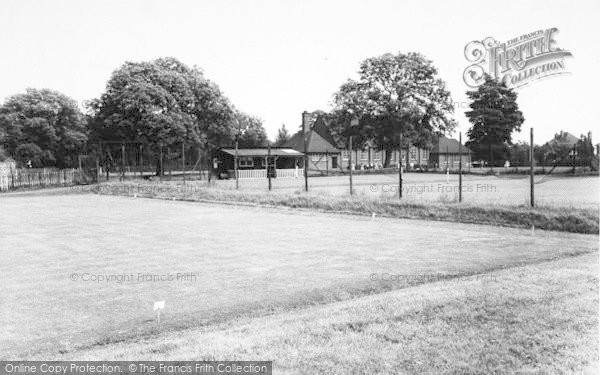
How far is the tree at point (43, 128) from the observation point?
218ft

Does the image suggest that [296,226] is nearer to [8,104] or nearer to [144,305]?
[144,305]

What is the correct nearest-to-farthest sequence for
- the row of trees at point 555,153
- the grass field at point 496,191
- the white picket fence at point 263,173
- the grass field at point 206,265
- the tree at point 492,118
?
1. the grass field at point 206,265
2. the grass field at point 496,191
3. the row of trees at point 555,153
4. the white picket fence at point 263,173
5. the tree at point 492,118

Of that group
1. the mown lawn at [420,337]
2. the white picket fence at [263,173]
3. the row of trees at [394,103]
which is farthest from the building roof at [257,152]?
the mown lawn at [420,337]

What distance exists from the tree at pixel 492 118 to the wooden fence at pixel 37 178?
55.9 meters

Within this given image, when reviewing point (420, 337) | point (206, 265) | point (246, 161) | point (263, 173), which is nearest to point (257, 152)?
point (246, 161)

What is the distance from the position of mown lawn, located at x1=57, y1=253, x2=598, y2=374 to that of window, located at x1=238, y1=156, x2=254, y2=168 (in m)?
51.7

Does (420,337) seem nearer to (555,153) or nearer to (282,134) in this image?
(555,153)

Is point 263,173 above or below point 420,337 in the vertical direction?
above

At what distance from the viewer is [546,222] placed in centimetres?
1569

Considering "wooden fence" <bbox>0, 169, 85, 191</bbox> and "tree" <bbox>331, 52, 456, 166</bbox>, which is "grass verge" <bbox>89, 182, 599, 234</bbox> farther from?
"tree" <bbox>331, 52, 456, 166</bbox>

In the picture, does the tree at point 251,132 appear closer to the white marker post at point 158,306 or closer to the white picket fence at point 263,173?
the white picket fence at point 263,173

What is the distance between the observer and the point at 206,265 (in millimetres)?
10656

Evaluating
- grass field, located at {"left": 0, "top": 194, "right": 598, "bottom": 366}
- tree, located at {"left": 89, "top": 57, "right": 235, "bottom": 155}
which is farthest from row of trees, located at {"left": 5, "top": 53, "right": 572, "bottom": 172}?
grass field, located at {"left": 0, "top": 194, "right": 598, "bottom": 366}

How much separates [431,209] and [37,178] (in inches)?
1377
